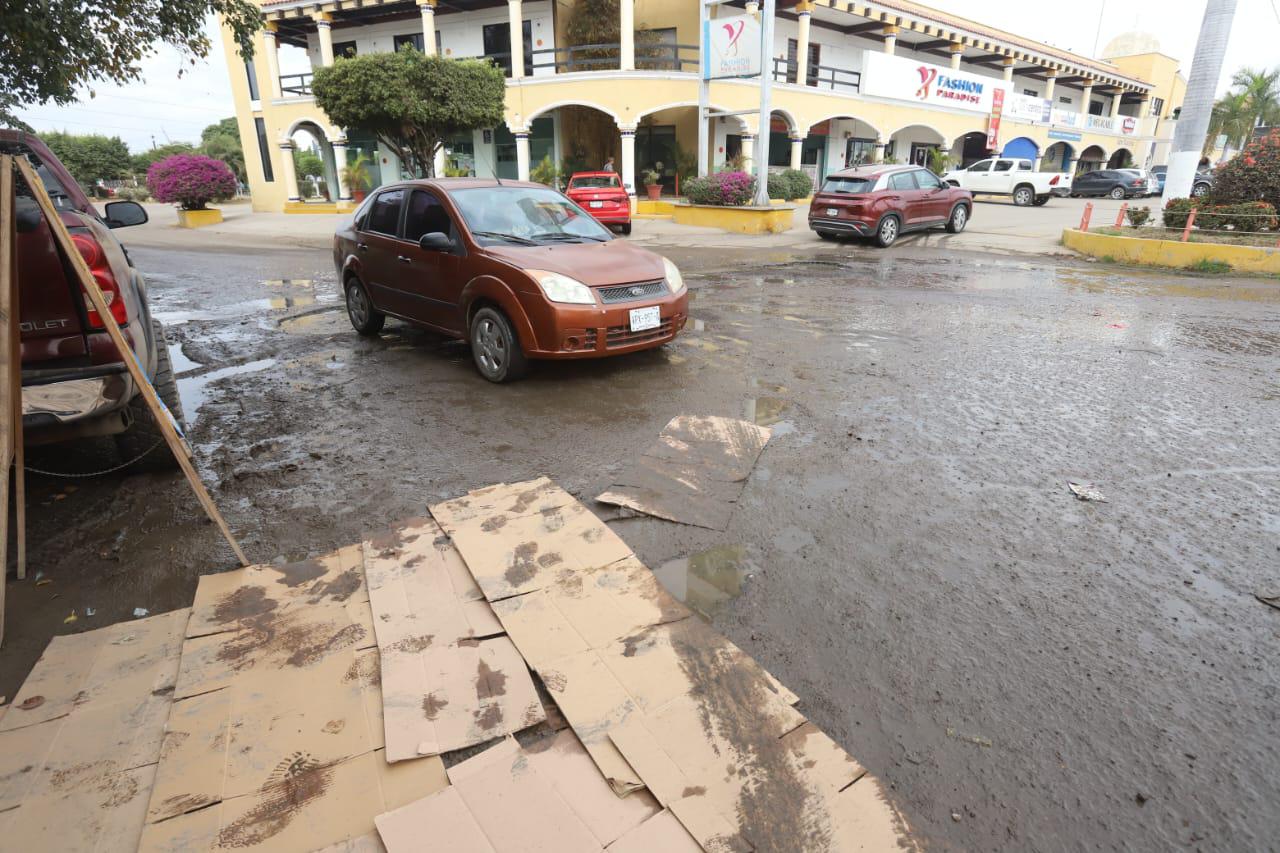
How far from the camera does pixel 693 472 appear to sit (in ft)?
13.5

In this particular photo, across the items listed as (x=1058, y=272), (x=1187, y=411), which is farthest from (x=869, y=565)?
(x=1058, y=272)

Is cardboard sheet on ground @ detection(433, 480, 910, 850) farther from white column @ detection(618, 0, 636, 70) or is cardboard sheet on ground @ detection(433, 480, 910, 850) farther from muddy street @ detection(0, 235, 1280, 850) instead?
white column @ detection(618, 0, 636, 70)

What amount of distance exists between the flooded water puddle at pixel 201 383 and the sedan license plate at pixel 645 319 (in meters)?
3.31

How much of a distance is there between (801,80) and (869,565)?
86.9ft

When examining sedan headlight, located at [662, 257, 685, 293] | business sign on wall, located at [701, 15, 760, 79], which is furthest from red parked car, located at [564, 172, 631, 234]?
sedan headlight, located at [662, 257, 685, 293]

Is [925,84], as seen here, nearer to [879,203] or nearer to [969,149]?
[969,149]

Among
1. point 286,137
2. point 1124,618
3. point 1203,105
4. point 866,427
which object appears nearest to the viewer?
point 1124,618

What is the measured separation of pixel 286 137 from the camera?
28484 mm

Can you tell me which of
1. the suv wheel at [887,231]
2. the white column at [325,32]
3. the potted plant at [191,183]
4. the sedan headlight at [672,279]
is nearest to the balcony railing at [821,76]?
the suv wheel at [887,231]

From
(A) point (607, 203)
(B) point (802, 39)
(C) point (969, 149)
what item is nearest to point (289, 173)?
(A) point (607, 203)

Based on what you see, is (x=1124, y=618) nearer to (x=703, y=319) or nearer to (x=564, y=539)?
(x=564, y=539)

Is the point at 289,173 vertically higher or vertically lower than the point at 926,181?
higher

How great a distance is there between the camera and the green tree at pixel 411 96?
58.9ft

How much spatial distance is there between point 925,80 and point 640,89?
1366cm
